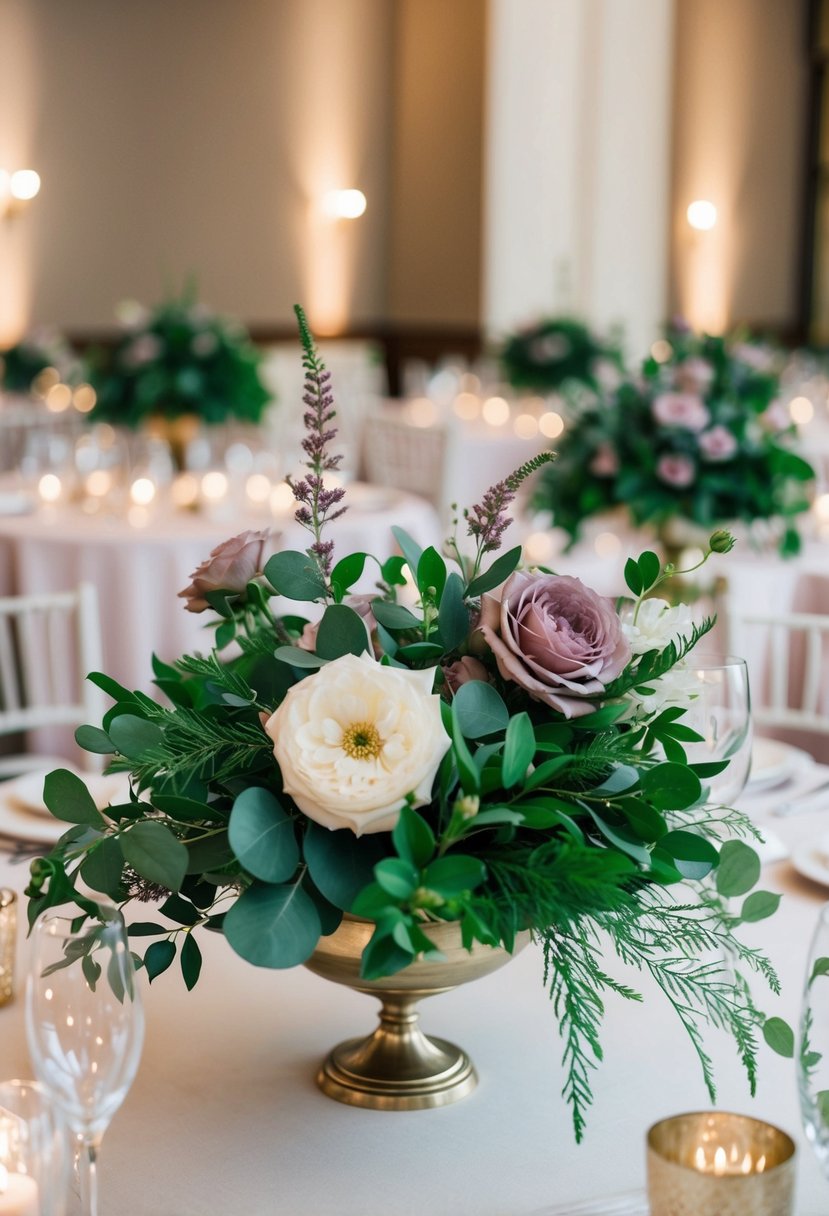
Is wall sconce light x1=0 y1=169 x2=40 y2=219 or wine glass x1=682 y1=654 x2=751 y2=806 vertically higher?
wall sconce light x1=0 y1=169 x2=40 y2=219

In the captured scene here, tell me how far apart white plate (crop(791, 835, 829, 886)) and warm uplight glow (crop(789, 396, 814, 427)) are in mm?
5912

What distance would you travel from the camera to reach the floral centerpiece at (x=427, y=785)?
94 centimetres

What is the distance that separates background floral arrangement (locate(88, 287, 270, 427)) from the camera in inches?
203

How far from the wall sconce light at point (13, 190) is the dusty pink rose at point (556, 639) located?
8.14 metres

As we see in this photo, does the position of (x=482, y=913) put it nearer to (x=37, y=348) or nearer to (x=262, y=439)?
Result: (x=262, y=439)

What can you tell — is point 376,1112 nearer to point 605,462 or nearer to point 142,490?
point 605,462

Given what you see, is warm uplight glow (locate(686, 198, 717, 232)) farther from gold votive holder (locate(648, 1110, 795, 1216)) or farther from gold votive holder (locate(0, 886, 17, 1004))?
gold votive holder (locate(648, 1110, 795, 1216))

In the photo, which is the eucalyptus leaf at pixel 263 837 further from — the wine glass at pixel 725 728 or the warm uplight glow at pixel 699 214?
the warm uplight glow at pixel 699 214

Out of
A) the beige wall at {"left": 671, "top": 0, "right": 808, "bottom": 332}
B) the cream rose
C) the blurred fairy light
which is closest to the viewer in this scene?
the cream rose

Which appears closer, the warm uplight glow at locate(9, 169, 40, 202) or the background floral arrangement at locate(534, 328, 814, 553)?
the background floral arrangement at locate(534, 328, 814, 553)

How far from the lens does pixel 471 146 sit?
32.2 ft

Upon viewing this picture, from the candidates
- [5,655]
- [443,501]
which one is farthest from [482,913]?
[443,501]

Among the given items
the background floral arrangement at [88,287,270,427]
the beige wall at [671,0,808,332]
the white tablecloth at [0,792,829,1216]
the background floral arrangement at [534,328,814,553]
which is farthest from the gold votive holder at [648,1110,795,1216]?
the beige wall at [671,0,808,332]

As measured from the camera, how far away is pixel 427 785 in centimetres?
95
